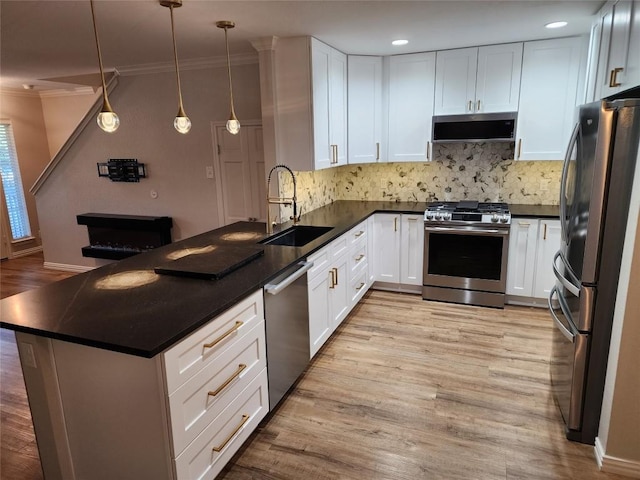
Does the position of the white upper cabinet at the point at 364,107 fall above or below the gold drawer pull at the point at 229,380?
above

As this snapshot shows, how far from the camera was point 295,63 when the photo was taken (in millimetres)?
3375

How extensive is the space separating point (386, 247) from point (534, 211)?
4.67 feet

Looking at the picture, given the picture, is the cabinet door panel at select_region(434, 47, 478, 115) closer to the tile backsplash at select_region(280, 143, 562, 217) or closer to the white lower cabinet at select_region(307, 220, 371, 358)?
the tile backsplash at select_region(280, 143, 562, 217)

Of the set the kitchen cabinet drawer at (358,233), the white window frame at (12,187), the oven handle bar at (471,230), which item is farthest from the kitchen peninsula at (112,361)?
the white window frame at (12,187)

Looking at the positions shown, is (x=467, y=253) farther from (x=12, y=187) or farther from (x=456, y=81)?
(x=12, y=187)

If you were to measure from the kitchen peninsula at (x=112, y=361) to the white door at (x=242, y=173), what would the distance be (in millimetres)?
2263

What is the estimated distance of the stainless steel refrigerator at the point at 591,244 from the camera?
1.96 m

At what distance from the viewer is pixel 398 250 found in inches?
170

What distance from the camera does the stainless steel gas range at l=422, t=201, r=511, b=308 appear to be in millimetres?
3872

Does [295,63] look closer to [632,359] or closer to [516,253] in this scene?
[516,253]

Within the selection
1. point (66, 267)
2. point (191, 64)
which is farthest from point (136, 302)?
point (66, 267)

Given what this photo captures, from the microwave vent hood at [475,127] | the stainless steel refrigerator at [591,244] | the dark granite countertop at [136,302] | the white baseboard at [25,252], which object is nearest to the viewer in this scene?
the dark granite countertop at [136,302]

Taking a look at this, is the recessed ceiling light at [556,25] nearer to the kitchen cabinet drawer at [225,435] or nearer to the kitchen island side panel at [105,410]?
the kitchen cabinet drawer at [225,435]

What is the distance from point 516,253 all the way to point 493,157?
3.39 ft
